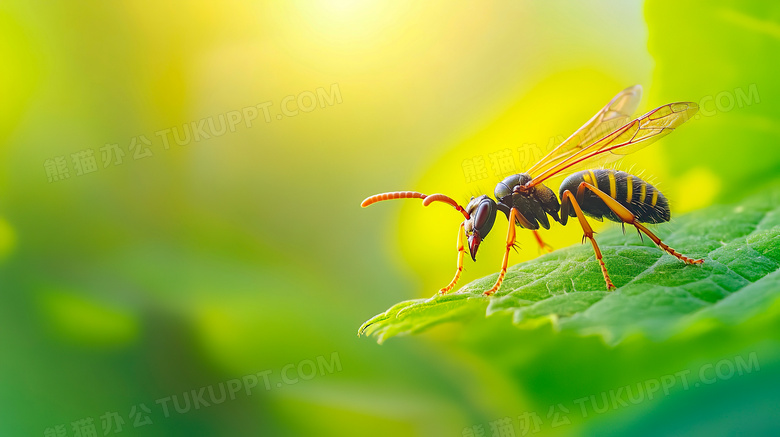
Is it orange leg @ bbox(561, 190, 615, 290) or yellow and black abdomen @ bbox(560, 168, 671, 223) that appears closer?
orange leg @ bbox(561, 190, 615, 290)

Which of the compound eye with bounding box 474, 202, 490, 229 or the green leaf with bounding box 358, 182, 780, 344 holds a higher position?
the compound eye with bounding box 474, 202, 490, 229

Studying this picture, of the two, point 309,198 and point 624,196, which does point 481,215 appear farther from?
point 309,198

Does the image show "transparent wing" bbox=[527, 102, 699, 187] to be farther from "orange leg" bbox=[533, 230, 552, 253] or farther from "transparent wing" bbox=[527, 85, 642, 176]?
"orange leg" bbox=[533, 230, 552, 253]

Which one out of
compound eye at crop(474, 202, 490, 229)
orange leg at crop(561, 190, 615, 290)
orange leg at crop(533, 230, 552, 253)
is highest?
compound eye at crop(474, 202, 490, 229)

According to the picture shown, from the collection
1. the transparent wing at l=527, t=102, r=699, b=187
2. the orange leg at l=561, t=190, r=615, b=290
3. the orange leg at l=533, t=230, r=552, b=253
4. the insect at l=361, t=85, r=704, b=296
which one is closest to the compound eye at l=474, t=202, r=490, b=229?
the insect at l=361, t=85, r=704, b=296

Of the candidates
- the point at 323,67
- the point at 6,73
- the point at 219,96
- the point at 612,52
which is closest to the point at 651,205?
the point at 612,52

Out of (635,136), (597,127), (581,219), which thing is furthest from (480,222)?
(597,127)

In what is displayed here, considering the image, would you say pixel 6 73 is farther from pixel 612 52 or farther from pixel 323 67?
pixel 612 52

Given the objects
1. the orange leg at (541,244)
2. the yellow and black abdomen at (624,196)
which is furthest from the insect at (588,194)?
the orange leg at (541,244)

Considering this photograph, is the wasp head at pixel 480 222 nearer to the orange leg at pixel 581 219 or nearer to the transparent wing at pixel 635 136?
the transparent wing at pixel 635 136

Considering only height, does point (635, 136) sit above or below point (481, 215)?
above
